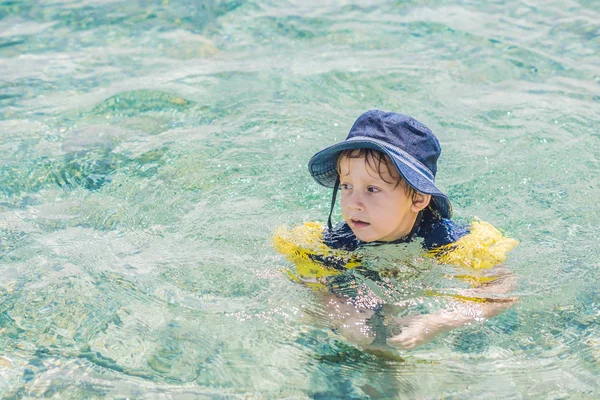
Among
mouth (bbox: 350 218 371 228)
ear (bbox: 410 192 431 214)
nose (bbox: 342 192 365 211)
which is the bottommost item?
mouth (bbox: 350 218 371 228)

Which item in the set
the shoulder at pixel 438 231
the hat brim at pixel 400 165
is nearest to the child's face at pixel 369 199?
the hat brim at pixel 400 165

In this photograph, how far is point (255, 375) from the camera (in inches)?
130

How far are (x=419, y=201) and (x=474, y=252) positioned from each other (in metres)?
0.38

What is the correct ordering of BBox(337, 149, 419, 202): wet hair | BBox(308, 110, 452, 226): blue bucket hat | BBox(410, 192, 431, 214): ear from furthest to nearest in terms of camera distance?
BBox(410, 192, 431, 214): ear, BBox(337, 149, 419, 202): wet hair, BBox(308, 110, 452, 226): blue bucket hat

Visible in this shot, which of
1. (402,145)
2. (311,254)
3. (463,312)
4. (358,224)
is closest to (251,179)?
(311,254)

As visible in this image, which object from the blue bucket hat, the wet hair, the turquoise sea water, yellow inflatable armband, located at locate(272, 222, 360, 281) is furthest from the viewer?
yellow inflatable armband, located at locate(272, 222, 360, 281)

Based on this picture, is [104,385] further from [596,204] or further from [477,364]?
[596,204]

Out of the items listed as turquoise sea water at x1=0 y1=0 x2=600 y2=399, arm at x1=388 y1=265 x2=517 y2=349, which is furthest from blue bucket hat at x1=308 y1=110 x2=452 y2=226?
turquoise sea water at x1=0 y1=0 x2=600 y2=399

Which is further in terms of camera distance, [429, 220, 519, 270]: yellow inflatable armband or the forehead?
[429, 220, 519, 270]: yellow inflatable armband

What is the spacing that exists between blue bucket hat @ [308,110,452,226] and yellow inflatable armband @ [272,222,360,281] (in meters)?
0.54

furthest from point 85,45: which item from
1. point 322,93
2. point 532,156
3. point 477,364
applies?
point 477,364

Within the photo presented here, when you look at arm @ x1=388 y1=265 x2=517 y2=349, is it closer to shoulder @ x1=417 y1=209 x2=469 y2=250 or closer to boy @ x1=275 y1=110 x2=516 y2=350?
boy @ x1=275 y1=110 x2=516 y2=350

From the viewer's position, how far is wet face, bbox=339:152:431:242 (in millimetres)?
3594

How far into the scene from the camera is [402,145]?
3572mm
